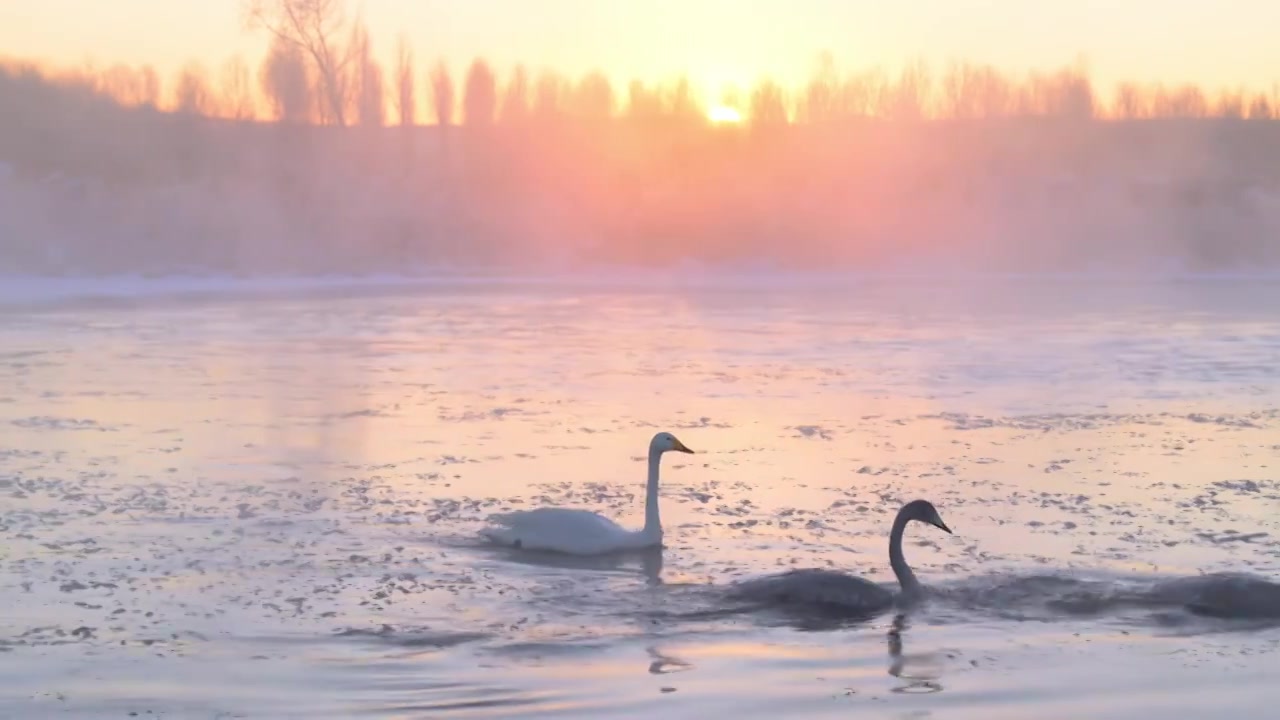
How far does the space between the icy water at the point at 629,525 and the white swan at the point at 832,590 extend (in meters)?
0.10

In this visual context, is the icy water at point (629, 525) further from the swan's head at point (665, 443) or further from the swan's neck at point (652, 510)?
the swan's head at point (665, 443)

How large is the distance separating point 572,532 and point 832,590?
58.4 inches

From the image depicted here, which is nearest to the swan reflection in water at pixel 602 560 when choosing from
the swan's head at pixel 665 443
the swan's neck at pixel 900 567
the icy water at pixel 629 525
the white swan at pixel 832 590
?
the icy water at pixel 629 525

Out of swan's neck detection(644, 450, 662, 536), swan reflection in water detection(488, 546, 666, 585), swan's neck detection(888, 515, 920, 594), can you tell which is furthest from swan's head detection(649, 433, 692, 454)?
swan's neck detection(888, 515, 920, 594)

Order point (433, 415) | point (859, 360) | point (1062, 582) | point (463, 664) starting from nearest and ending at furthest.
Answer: point (463, 664)
point (1062, 582)
point (433, 415)
point (859, 360)

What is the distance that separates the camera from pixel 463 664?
542 centimetres

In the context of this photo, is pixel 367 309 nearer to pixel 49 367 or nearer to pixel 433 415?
pixel 49 367

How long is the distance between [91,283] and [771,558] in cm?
3021

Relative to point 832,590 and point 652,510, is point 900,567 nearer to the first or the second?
point 832,590

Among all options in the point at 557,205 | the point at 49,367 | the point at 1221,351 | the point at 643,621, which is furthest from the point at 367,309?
the point at 557,205

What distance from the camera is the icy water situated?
5219 mm

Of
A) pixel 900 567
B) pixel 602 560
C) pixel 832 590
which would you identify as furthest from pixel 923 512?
pixel 602 560

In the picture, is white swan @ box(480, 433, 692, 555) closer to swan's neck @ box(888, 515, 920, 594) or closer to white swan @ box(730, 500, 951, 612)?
white swan @ box(730, 500, 951, 612)

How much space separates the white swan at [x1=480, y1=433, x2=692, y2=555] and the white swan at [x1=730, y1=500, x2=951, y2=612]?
2.82 feet
